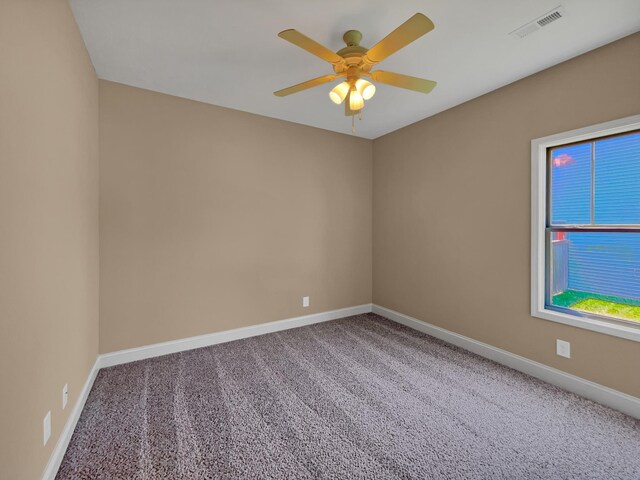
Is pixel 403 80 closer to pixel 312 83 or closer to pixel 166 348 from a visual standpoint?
pixel 312 83

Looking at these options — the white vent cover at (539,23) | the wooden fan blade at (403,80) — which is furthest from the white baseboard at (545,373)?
the white vent cover at (539,23)

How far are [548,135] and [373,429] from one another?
9.00 feet

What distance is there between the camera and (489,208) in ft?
9.82

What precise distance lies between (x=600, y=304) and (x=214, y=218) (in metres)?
3.65

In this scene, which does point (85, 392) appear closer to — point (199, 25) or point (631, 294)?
point (199, 25)

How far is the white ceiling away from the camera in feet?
5.99

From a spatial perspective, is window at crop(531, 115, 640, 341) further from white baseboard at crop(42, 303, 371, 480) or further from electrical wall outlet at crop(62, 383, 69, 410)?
electrical wall outlet at crop(62, 383, 69, 410)

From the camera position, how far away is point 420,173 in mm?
3740

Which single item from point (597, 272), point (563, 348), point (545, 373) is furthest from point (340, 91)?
point (545, 373)

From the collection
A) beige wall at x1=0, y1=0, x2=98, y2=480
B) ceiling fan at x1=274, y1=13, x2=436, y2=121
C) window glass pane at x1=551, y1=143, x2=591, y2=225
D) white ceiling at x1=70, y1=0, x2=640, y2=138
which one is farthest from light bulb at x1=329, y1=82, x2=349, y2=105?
window glass pane at x1=551, y1=143, x2=591, y2=225

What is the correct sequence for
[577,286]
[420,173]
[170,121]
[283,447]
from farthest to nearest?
1. [420,173]
2. [170,121]
3. [577,286]
4. [283,447]

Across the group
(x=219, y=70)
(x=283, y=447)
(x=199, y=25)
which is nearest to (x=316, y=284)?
(x=283, y=447)

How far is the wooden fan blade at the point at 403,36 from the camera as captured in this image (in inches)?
57.2

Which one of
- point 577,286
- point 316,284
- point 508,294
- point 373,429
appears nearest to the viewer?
point 373,429
